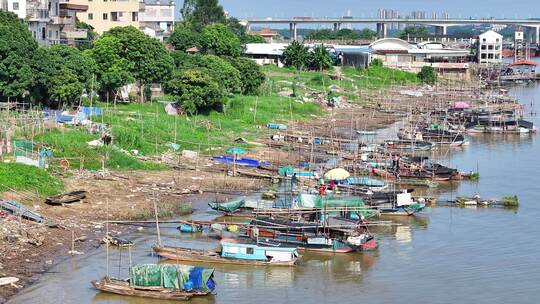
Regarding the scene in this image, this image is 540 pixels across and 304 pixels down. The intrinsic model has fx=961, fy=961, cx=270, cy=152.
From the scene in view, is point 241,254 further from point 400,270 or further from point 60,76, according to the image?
point 60,76

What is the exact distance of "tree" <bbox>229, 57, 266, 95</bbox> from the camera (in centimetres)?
5997

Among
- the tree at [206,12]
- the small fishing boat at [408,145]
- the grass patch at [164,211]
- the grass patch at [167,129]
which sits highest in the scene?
the tree at [206,12]

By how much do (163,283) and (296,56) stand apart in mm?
60860

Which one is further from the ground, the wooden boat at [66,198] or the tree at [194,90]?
the tree at [194,90]

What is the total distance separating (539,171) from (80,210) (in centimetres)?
2343

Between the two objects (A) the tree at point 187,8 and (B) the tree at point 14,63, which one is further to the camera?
(A) the tree at point 187,8

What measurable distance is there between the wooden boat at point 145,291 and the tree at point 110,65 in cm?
2415

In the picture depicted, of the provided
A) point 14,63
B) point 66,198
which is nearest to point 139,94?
point 14,63

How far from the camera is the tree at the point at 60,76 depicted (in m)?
42.2

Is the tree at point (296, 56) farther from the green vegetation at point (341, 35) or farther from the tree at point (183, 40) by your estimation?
the green vegetation at point (341, 35)

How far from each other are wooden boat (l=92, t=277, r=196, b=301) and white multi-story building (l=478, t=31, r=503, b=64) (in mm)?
91822

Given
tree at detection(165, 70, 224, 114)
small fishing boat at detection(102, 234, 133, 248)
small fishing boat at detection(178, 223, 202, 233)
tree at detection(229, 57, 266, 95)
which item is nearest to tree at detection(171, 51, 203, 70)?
tree at detection(229, 57, 266, 95)

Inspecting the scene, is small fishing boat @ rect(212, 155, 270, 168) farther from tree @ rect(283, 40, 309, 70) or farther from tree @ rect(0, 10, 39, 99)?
tree @ rect(283, 40, 309, 70)

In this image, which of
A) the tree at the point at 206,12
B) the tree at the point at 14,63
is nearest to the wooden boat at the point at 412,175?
the tree at the point at 14,63
